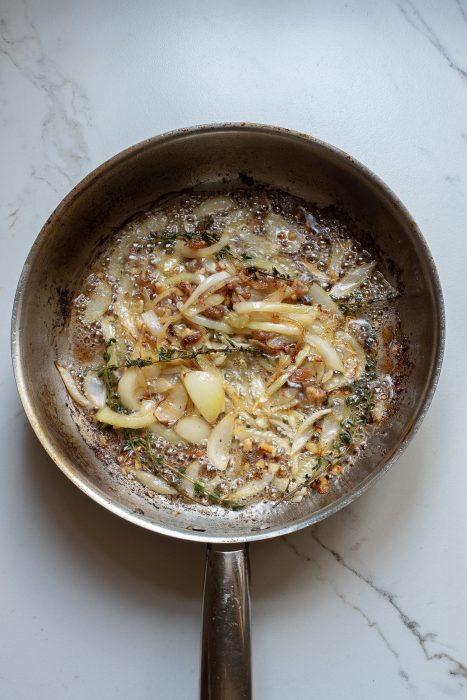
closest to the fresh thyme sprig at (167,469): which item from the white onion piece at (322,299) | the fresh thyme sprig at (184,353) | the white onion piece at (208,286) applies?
the fresh thyme sprig at (184,353)

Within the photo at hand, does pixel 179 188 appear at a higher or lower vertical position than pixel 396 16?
lower

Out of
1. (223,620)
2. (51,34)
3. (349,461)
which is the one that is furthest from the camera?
(51,34)

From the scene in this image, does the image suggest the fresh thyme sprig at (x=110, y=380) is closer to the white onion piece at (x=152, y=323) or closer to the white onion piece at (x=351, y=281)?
the white onion piece at (x=152, y=323)

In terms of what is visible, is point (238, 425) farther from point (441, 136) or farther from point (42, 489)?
point (441, 136)

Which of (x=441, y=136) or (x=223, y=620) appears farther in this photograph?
(x=441, y=136)

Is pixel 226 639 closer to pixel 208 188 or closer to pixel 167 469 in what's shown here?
pixel 167 469

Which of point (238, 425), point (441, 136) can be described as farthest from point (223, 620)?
point (441, 136)

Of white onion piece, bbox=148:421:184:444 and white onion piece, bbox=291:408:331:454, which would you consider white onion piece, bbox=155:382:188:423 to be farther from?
white onion piece, bbox=291:408:331:454

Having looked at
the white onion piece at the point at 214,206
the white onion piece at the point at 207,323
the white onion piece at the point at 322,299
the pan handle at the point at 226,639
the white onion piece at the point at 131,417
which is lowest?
the pan handle at the point at 226,639
